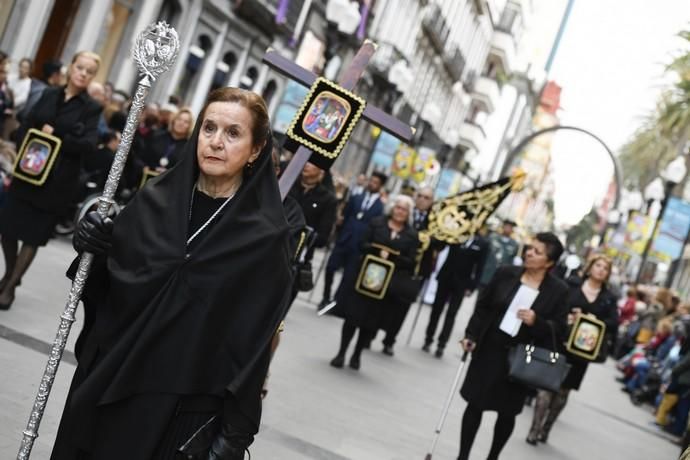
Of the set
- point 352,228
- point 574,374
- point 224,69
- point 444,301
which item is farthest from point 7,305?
point 224,69

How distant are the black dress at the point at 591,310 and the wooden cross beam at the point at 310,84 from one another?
4.26 metres

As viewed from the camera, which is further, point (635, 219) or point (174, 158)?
point (635, 219)

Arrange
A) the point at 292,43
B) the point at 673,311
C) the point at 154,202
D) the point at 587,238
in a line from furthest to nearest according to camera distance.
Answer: the point at 587,238
the point at 292,43
the point at 673,311
the point at 154,202

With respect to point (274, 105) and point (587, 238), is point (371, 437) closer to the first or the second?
point (274, 105)

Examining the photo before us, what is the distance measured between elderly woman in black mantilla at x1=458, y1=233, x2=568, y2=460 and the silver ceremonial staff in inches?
163

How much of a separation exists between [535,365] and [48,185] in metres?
3.71

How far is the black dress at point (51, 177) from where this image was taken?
27.6ft

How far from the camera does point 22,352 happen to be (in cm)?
737

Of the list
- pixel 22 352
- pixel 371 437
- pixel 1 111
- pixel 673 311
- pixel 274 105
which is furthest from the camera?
pixel 274 105

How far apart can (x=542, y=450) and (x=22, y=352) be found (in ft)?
17.9

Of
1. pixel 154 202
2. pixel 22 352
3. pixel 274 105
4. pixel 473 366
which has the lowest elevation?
pixel 22 352

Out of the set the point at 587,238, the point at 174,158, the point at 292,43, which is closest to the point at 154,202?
the point at 174,158

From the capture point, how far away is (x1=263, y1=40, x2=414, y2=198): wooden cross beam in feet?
24.6

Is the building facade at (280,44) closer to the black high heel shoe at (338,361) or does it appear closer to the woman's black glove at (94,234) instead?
the black high heel shoe at (338,361)
